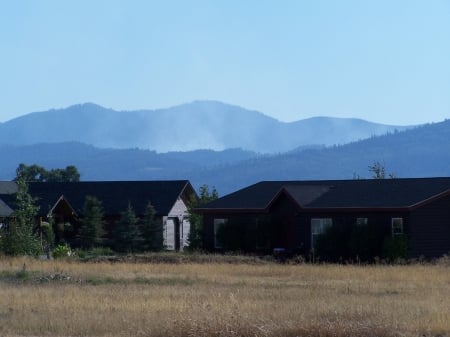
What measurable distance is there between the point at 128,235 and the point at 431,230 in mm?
17955

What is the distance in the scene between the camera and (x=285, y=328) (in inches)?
680

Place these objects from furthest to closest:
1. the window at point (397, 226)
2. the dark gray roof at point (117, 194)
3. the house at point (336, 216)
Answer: the dark gray roof at point (117, 194) < the window at point (397, 226) < the house at point (336, 216)

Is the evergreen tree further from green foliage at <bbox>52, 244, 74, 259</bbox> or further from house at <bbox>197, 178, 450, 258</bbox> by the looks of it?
green foliage at <bbox>52, 244, 74, 259</bbox>

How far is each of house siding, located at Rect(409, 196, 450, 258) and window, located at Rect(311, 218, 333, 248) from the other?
4.34m

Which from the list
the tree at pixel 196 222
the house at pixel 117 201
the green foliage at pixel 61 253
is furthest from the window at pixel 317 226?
the house at pixel 117 201

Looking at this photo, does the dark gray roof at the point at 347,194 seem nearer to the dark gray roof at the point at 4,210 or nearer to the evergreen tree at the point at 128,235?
the evergreen tree at the point at 128,235

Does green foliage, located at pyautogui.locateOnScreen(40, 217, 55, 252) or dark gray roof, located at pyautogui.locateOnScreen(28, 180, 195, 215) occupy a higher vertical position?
dark gray roof, located at pyautogui.locateOnScreen(28, 180, 195, 215)

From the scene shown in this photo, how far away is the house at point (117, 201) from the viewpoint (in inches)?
2425

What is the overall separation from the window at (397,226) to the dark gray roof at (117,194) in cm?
1943

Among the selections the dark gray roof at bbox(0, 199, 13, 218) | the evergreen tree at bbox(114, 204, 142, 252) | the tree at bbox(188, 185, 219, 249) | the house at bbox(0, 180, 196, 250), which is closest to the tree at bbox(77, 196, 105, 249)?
the evergreen tree at bbox(114, 204, 142, 252)

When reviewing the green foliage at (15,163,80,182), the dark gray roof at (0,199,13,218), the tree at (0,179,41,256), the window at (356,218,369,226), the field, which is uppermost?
the green foliage at (15,163,80,182)

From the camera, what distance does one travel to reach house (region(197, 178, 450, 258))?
44.6m

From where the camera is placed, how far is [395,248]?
43219 millimetres

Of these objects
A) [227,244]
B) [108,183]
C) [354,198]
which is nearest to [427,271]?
[354,198]
